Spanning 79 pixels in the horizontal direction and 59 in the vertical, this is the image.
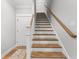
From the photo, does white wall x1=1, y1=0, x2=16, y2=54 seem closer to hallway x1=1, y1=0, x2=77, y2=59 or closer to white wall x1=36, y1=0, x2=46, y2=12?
hallway x1=1, y1=0, x2=77, y2=59

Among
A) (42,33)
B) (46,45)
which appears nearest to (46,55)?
(46,45)

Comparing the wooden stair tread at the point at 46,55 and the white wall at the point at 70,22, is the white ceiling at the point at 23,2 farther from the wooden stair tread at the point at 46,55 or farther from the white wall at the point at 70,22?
the wooden stair tread at the point at 46,55

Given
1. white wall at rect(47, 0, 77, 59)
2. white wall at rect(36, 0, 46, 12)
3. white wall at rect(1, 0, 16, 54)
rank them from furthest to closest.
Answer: white wall at rect(36, 0, 46, 12) < white wall at rect(1, 0, 16, 54) < white wall at rect(47, 0, 77, 59)

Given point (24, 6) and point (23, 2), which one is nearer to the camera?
point (23, 2)

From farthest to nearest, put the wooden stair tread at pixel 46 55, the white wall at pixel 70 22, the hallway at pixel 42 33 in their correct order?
the wooden stair tread at pixel 46 55, the hallway at pixel 42 33, the white wall at pixel 70 22

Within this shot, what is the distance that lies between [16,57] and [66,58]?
9.03 feet

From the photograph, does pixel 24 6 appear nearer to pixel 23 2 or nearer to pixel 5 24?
pixel 23 2

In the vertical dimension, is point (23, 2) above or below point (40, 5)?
below

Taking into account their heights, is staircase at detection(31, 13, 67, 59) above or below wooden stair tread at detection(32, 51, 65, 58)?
above

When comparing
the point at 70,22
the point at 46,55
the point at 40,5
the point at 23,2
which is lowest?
the point at 46,55

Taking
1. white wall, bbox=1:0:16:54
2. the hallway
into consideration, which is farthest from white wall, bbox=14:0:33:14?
white wall, bbox=1:0:16:54

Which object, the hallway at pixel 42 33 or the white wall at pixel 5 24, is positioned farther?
the white wall at pixel 5 24

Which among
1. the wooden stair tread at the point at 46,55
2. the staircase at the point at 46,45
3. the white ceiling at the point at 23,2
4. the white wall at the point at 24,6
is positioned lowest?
the wooden stair tread at the point at 46,55

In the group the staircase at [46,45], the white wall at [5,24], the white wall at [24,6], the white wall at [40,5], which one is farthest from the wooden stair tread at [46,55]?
the white wall at [40,5]
